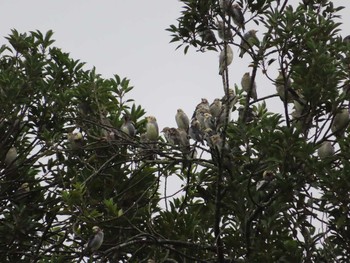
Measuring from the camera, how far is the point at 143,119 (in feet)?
27.2

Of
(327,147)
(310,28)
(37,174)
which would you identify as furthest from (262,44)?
(37,174)

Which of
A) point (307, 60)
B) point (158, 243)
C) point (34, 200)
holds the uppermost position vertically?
point (307, 60)

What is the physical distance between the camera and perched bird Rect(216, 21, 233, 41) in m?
7.00

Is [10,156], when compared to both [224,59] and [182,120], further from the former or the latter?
[224,59]

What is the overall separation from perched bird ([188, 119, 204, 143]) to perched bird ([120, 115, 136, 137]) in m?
0.76

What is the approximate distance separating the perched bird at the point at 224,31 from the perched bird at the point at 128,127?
116cm

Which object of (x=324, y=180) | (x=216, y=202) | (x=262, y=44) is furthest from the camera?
(x=262, y=44)

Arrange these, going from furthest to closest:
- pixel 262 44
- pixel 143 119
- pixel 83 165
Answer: pixel 143 119 → pixel 83 165 → pixel 262 44

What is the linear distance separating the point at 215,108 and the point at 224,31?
0.68 meters

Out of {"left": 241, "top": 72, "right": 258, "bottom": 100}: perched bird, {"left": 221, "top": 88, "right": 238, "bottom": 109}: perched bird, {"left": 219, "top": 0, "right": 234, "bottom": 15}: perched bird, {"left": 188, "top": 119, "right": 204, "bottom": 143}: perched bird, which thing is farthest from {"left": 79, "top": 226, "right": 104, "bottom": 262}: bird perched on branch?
{"left": 219, "top": 0, "right": 234, "bottom": 15}: perched bird

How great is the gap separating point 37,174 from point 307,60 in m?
2.83

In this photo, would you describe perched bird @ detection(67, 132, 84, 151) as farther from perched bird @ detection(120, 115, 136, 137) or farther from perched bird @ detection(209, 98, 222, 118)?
perched bird @ detection(209, 98, 222, 118)

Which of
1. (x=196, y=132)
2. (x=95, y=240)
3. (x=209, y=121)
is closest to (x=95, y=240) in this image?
(x=95, y=240)

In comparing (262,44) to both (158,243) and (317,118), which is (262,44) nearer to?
(317,118)
